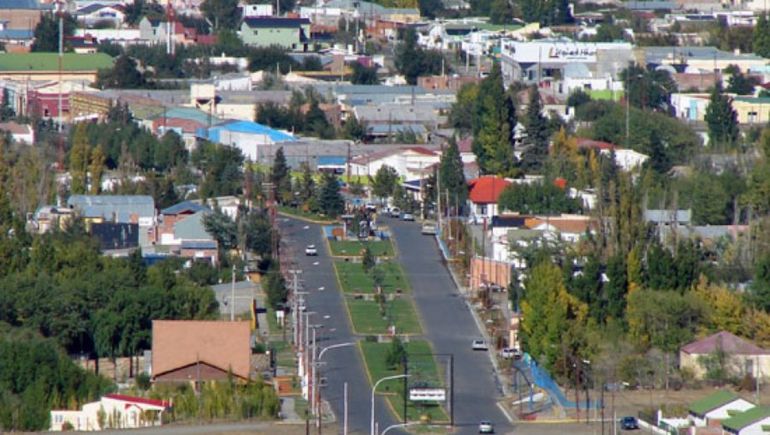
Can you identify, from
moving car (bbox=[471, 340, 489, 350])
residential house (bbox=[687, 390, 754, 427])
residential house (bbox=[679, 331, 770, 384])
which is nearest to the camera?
residential house (bbox=[687, 390, 754, 427])

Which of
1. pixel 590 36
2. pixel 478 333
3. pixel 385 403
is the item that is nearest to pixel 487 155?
pixel 478 333

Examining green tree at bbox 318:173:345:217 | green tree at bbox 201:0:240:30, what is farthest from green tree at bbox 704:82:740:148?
green tree at bbox 201:0:240:30

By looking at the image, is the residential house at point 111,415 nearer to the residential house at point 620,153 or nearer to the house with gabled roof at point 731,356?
the house with gabled roof at point 731,356

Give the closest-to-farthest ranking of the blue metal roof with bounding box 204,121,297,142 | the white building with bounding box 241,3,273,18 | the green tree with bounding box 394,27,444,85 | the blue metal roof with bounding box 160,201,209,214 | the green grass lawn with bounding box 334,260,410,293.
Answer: the green grass lawn with bounding box 334,260,410,293 < the blue metal roof with bounding box 160,201,209,214 < the blue metal roof with bounding box 204,121,297,142 < the green tree with bounding box 394,27,444,85 < the white building with bounding box 241,3,273,18

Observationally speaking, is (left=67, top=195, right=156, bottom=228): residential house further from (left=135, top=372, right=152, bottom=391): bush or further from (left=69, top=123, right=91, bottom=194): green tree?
(left=135, top=372, right=152, bottom=391): bush

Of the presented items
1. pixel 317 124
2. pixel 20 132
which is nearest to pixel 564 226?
pixel 317 124

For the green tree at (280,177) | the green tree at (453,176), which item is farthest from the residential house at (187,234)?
the green tree at (453,176)

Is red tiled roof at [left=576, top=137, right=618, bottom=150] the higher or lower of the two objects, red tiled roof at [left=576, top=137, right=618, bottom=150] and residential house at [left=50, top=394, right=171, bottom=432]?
the higher

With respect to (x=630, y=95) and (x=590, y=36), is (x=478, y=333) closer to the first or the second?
(x=630, y=95)
